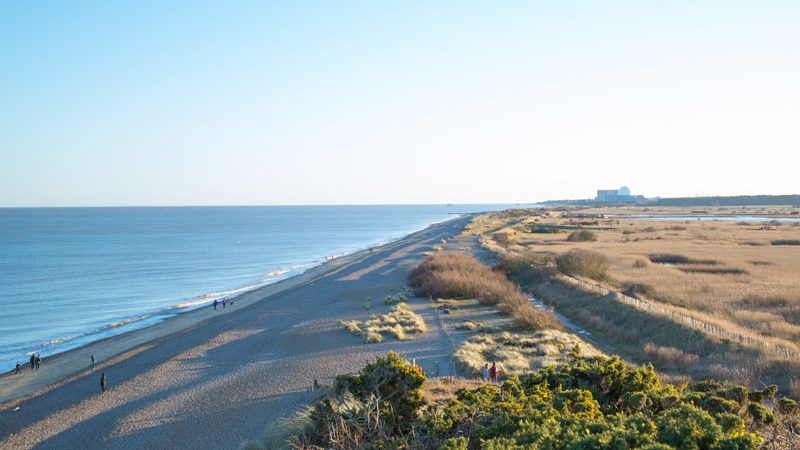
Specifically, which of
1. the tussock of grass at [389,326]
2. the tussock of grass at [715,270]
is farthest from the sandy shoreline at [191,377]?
the tussock of grass at [715,270]

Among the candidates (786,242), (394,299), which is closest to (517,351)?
(394,299)

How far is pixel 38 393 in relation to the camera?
22.6 meters

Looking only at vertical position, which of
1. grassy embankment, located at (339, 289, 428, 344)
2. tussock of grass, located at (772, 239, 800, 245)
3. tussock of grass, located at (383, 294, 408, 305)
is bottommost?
tussock of grass, located at (383, 294, 408, 305)

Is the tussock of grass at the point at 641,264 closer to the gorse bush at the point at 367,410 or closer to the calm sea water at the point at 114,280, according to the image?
the calm sea water at the point at 114,280

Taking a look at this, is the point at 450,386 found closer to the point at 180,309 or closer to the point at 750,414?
the point at 750,414

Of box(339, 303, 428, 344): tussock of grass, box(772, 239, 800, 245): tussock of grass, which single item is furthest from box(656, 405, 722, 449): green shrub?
box(772, 239, 800, 245): tussock of grass

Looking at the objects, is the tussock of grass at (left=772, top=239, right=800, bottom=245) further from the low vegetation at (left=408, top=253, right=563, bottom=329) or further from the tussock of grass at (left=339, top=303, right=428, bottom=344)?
the tussock of grass at (left=339, top=303, right=428, bottom=344)

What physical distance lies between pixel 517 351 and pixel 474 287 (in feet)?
47.2

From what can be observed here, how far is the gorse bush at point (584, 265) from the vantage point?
4038 cm

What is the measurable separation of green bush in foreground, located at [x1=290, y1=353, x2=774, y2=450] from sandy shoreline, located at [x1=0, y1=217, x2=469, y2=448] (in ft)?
17.7

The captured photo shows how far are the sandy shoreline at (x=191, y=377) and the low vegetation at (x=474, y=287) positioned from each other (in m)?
4.56

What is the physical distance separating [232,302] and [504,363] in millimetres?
30054

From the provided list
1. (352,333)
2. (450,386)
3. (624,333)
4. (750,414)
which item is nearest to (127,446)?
(450,386)

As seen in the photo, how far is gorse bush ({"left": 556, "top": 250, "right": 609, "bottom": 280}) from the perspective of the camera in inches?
1590
